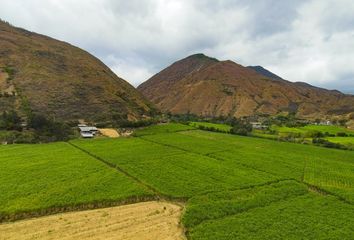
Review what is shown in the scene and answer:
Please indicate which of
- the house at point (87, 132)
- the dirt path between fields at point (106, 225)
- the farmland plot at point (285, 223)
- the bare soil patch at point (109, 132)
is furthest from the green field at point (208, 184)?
the bare soil patch at point (109, 132)

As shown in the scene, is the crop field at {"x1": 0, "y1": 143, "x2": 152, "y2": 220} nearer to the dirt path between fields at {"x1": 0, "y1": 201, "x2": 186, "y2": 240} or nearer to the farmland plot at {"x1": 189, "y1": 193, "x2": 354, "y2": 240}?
the dirt path between fields at {"x1": 0, "y1": 201, "x2": 186, "y2": 240}

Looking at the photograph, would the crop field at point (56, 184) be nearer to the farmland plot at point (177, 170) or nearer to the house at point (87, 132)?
the farmland plot at point (177, 170)

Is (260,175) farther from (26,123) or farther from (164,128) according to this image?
(26,123)

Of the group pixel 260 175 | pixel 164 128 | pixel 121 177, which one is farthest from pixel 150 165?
pixel 164 128

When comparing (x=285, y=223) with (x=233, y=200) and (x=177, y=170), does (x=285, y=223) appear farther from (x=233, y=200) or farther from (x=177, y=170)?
(x=177, y=170)

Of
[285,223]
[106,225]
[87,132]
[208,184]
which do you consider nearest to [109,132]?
[87,132]
